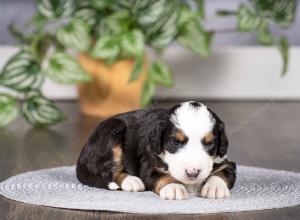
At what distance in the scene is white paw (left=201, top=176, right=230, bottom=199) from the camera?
2.05 m

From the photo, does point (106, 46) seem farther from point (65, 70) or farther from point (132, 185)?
point (132, 185)

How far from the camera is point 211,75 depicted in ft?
14.5

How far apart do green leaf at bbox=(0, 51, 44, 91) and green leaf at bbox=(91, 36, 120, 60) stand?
251 mm

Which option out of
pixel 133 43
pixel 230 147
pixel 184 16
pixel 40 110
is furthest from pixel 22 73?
pixel 230 147

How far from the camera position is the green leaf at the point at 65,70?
3.33 meters

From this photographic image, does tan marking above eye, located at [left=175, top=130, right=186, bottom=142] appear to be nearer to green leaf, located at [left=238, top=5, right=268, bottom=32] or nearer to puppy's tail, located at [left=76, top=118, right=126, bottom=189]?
puppy's tail, located at [left=76, top=118, right=126, bottom=189]

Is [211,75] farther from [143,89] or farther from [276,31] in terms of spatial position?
[143,89]

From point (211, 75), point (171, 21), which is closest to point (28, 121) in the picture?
point (171, 21)

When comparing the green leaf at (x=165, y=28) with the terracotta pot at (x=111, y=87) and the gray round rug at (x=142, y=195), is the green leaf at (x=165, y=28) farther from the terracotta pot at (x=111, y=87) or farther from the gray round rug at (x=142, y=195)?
the gray round rug at (x=142, y=195)

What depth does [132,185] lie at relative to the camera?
213cm

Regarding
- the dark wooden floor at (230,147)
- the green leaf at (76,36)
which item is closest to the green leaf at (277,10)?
the dark wooden floor at (230,147)

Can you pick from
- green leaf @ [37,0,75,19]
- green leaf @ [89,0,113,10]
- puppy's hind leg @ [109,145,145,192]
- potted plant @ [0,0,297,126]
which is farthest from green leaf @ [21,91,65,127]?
puppy's hind leg @ [109,145,145,192]

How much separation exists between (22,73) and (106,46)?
14.7 inches

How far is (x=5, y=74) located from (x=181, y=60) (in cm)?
133
